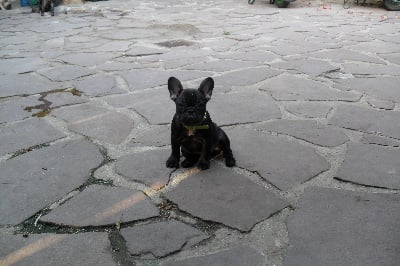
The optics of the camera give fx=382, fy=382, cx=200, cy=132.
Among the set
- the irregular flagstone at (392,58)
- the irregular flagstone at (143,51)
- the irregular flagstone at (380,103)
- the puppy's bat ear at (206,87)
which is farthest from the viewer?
the irregular flagstone at (143,51)

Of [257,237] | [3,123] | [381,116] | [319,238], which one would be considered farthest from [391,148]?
[3,123]

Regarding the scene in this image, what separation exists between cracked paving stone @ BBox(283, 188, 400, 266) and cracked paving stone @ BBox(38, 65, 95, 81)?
3711mm

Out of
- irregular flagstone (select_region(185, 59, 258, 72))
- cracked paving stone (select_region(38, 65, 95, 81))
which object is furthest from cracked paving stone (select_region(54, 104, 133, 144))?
irregular flagstone (select_region(185, 59, 258, 72))

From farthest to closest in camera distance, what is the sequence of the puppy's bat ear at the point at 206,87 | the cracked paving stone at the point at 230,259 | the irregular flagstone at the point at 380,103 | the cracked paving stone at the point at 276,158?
the irregular flagstone at the point at 380,103 < the cracked paving stone at the point at 276,158 < the puppy's bat ear at the point at 206,87 < the cracked paving stone at the point at 230,259

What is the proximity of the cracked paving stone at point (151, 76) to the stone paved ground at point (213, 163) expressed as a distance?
0.04 m

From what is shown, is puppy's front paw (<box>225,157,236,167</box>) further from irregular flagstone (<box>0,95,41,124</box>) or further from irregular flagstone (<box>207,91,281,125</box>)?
Result: irregular flagstone (<box>0,95,41,124</box>)

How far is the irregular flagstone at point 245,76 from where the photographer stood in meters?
4.73

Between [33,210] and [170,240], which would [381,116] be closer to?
[170,240]

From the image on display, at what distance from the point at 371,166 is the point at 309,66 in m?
2.84

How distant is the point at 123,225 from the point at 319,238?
1.12 metres

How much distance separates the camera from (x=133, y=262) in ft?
6.43

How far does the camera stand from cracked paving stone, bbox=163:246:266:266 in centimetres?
195

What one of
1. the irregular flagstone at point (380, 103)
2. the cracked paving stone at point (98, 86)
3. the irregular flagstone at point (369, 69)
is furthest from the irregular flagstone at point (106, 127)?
the irregular flagstone at point (369, 69)

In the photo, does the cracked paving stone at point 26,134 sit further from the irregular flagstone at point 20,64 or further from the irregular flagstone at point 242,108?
the irregular flagstone at point 20,64
